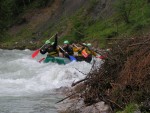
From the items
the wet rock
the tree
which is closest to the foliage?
the wet rock

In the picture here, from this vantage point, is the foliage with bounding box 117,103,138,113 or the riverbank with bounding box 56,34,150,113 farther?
the riverbank with bounding box 56,34,150,113

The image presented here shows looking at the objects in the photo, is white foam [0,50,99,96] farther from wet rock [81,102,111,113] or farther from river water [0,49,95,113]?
wet rock [81,102,111,113]

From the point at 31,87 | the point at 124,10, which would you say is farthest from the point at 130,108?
the point at 124,10

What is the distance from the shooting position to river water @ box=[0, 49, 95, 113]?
10.5 m

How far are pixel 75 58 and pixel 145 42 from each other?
1150 cm

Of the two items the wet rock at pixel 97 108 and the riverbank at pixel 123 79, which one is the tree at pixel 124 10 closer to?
the riverbank at pixel 123 79

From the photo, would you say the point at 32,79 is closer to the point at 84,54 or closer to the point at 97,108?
the point at 84,54

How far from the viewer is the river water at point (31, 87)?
34.3 feet

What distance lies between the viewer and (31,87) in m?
13.9

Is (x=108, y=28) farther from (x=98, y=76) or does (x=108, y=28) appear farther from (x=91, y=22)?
(x=98, y=76)

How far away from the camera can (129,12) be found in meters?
31.5

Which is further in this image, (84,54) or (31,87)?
(84,54)

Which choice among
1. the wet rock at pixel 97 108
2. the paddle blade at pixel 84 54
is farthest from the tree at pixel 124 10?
the wet rock at pixel 97 108

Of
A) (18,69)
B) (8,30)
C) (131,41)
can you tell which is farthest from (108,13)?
(131,41)
